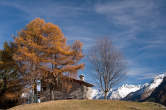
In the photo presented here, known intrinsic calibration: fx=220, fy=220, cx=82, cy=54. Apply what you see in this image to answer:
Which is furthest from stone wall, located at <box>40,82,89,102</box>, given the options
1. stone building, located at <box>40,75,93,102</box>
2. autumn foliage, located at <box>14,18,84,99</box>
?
autumn foliage, located at <box>14,18,84,99</box>

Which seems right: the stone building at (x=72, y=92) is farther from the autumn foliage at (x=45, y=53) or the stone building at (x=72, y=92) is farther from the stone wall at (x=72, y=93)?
the autumn foliage at (x=45, y=53)

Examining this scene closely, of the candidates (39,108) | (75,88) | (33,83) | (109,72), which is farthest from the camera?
(75,88)

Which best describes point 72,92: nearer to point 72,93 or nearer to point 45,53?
point 72,93

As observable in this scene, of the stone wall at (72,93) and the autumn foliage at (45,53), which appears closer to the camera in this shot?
the autumn foliage at (45,53)

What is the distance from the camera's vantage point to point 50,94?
1384 inches

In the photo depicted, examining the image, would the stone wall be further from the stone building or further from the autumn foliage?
the autumn foliage

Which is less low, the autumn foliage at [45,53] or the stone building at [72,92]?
the autumn foliage at [45,53]

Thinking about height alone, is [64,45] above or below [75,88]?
above

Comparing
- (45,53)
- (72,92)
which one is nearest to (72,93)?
(72,92)

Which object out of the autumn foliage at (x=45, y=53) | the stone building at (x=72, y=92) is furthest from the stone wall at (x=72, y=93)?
the autumn foliage at (x=45, y=53)

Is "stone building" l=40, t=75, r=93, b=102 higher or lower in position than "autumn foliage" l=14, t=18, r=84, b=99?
lower

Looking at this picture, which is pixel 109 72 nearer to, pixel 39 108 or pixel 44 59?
pixel 44 59

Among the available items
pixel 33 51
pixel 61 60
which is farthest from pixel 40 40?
pixel 61 60

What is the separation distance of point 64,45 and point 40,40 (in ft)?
12.3
